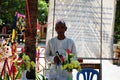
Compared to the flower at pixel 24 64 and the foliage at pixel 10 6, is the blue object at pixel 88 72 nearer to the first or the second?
the flower at pixel 24 64

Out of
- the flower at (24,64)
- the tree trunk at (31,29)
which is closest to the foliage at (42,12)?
the tree trunk at (31,29)

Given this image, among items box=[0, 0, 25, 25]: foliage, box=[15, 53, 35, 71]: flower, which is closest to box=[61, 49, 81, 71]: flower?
box=[15, 53, 35, 71]: flower

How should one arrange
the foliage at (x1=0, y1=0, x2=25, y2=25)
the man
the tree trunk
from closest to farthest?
the man → the tree trunk → the foliage at (x1=0, y1=0, x2=25, y2=25)

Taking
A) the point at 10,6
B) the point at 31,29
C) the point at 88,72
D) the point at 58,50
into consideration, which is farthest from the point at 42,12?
the point at 58,50

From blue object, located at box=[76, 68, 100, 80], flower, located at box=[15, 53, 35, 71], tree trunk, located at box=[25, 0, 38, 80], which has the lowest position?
blue object, located at box=[76, 68, 100, 80]

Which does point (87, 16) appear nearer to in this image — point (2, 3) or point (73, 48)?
point (73, 48)

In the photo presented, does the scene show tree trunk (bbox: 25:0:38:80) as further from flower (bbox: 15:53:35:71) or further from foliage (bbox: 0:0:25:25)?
foliage (bbox: 0:0:25:25)

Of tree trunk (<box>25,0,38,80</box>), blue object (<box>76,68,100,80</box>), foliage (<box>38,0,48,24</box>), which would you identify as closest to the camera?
tree trunk (<box>25,0,38,80</box>)

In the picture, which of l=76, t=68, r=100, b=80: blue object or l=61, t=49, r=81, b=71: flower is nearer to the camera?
l=61, t=49, r=81, b=71: flower

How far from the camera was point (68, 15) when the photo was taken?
23.6 feet

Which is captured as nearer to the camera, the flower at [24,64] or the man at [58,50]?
the flower at [24,64]

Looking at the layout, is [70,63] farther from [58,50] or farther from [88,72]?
[88,72]

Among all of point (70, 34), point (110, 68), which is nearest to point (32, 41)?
point (70, 34)

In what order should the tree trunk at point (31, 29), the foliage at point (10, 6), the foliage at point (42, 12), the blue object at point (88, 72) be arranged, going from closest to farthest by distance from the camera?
the tree trunk at point (31, 29), the blue object at point (88, 72), the foliage at point (10, 6), the foliage at point (42, 12)
